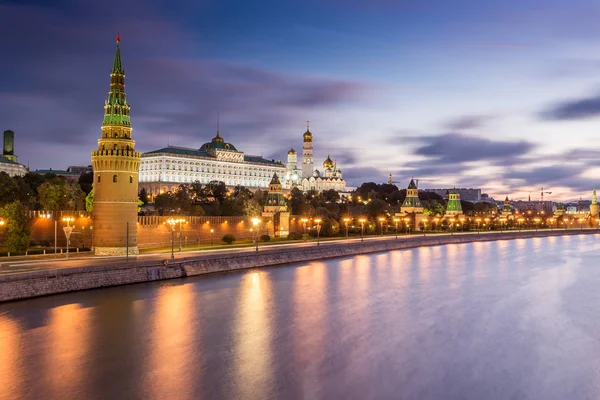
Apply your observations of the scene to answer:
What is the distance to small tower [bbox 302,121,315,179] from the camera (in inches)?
6501

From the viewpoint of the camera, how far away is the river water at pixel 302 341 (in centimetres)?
1761

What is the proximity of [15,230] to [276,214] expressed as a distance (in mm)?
29250

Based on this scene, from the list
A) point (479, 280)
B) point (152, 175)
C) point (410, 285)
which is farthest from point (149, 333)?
point (152, 175)

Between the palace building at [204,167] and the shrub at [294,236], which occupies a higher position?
the palace building at [204,167]

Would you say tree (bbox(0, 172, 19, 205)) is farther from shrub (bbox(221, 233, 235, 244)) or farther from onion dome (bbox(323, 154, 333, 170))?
onion dome (bbox(323, 154, 333, 170))

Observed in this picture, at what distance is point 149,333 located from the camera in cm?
2333

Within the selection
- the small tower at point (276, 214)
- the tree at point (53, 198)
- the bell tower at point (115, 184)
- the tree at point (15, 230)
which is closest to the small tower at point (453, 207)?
the small tower at point (276, 214)

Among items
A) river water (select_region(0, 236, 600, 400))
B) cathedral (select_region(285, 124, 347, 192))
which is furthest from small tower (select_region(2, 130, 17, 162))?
river water (select_region(0, 236, 600, 400))

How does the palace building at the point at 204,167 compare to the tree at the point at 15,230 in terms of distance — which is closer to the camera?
the tree at the point at 15,230

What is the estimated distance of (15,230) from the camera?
38.7 m

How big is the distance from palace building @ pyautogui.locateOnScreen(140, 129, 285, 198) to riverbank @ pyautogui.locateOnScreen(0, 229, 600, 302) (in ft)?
225

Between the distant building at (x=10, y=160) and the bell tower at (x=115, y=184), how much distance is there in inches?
2972

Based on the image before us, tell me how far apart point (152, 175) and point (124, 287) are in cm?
9416

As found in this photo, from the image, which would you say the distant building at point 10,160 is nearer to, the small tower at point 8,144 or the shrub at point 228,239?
the small tower at point 8,144
